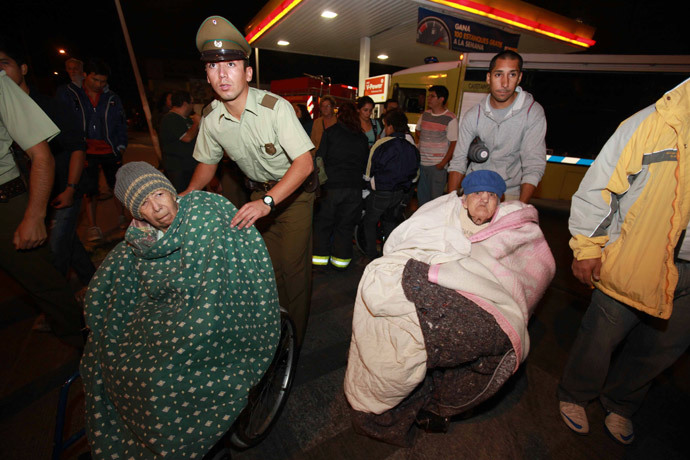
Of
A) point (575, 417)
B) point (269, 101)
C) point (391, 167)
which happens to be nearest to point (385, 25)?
point (391, 167)

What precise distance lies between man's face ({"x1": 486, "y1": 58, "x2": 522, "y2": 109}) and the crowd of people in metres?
0.01

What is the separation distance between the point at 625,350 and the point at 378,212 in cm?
269

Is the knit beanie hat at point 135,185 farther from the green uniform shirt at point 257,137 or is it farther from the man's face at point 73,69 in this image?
the man's face at point 73,69

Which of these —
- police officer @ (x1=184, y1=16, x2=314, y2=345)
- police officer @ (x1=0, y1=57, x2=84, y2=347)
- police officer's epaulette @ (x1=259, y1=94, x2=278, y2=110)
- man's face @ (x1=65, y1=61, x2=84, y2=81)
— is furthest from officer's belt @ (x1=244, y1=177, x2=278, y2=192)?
man's face @ (x1=65, y1=61, x2=84, y2=81)

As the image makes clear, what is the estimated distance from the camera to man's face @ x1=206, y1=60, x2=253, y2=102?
1.87 m

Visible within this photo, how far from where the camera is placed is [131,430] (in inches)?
47.9

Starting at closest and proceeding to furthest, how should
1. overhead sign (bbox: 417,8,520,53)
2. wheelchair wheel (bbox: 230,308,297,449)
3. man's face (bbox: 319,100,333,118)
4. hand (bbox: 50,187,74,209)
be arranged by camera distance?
wheelchair wheel (bbox: 230,308,297,449) → hand (bbox: 50,187,74,209) → man's face (bbox: 319,100,333,118) → overhead sign (bbox: 417,8,520,53)

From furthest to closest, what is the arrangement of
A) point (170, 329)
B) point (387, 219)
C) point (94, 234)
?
1. point (94, 234)
2. point (387, 219)
3. point (170, 329)

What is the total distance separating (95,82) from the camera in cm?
407

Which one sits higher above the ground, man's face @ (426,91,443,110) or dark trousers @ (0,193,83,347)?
man's face @ (426,91,443,110)

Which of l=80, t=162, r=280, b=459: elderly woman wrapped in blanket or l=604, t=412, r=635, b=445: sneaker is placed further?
l=604, t=412, r=635, b=445: sneaker

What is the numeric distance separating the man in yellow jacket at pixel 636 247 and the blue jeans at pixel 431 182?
314 centimetres

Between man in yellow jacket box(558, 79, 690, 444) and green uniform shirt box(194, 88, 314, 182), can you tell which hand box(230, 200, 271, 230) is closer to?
green uniform shirt box(194, 88, 314, 182)

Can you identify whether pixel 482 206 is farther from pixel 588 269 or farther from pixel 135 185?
pixel 135 185
